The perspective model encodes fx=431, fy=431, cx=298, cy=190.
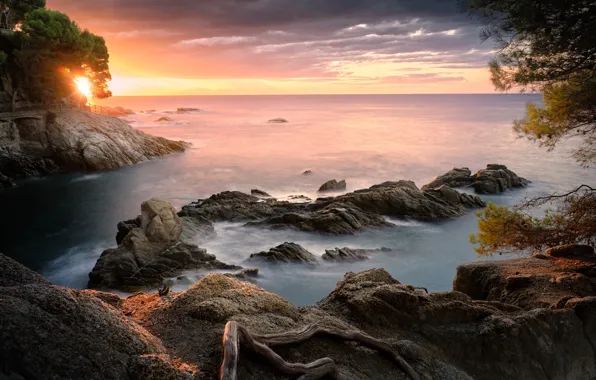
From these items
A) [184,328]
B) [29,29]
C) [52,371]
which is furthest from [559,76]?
[29,29]

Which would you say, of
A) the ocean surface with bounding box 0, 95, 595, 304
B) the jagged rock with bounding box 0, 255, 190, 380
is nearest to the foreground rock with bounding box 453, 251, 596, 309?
the ocean surface with bounding box 0, 95, 595, 304

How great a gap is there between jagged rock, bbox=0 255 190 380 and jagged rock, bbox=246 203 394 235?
2018 cm

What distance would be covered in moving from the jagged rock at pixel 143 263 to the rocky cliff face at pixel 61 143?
26.4 metres

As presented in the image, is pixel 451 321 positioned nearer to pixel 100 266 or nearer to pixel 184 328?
pixel 184 328

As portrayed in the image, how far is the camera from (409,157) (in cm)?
5650

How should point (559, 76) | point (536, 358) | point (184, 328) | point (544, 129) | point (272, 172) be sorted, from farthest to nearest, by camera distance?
1. point (272, 172)
2. point (544, 129)
3. point (559, 76)
4. point (536, 358)
5. point (184, 328)

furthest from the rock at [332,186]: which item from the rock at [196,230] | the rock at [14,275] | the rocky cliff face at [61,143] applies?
the rock at [14,275]

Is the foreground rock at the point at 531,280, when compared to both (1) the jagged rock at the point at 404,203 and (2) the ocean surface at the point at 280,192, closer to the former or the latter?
(2) the ocean surface at the point at 280,192

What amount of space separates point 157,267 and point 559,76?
1721cm

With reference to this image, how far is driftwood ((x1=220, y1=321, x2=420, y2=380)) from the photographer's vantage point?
19.2 feet

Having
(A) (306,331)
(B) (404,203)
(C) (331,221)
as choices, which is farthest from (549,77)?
(B) (404,203)

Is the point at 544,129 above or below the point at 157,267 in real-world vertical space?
above

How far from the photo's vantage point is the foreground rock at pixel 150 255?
19.2 metres

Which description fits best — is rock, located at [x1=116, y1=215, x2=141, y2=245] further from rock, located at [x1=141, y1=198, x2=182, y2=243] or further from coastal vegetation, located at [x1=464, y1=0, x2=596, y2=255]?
coastal vegetation, located at [x1=464, y1=0, x2=596, y2=255]
